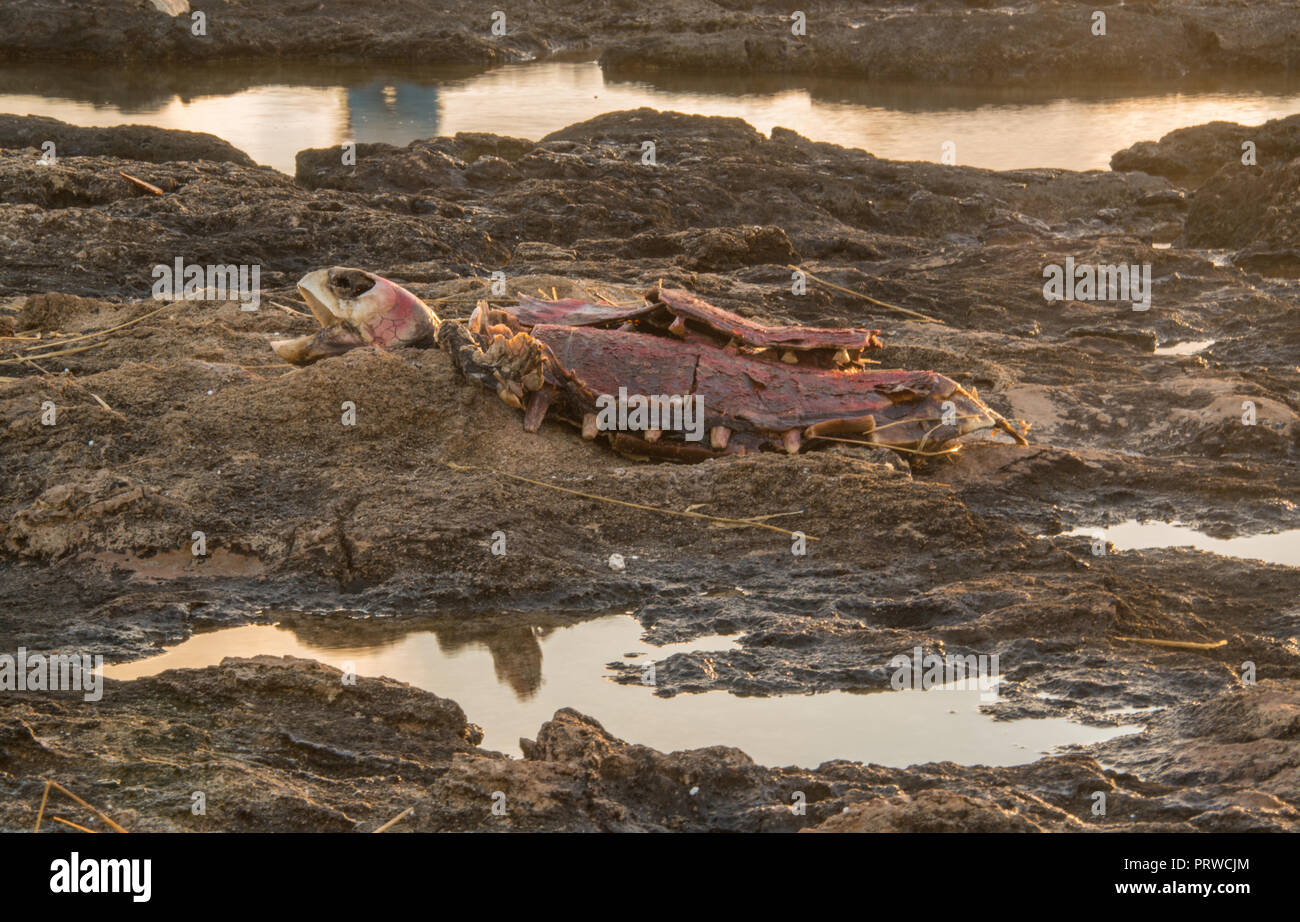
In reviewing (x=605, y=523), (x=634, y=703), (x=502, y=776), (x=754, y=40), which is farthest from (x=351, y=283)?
(x=754, y=40)

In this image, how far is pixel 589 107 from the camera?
20.4 meters

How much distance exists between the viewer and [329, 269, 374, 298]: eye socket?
279 inches

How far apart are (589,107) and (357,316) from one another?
45.8 feet

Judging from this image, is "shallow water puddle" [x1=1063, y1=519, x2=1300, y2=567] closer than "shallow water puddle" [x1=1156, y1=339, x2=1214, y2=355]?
Yes

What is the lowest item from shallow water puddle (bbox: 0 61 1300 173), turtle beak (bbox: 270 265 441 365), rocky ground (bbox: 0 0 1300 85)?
turtle beak (bbox: 270 265 441 365)

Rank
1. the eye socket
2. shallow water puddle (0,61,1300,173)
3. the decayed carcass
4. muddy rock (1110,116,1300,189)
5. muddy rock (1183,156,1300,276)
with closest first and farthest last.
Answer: the decayed carcass, the eye socket, muddy rock (1183,156,1300,276), muddy rock (1110,116,1300,189), shallow water puddle (0,61,1300,173)

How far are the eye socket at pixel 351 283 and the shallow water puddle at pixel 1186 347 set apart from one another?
17.0 feet

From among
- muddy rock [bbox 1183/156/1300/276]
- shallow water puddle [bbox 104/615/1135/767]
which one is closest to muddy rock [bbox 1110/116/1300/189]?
muddy rock [bbox 1183/156/1300/276]

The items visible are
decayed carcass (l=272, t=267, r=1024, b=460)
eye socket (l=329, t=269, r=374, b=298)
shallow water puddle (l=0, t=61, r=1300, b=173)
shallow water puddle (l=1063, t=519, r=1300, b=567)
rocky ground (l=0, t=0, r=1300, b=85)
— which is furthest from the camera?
rocky ground (l=0, t=0, r=1300, b=85)

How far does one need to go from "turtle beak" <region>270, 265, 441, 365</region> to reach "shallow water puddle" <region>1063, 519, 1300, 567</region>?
3.32 metres

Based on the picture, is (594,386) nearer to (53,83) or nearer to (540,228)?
(540,228)

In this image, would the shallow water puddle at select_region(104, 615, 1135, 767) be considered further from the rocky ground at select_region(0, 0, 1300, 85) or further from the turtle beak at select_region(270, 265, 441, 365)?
the rocky ground at select_region(0, 0, 1300, 85)
